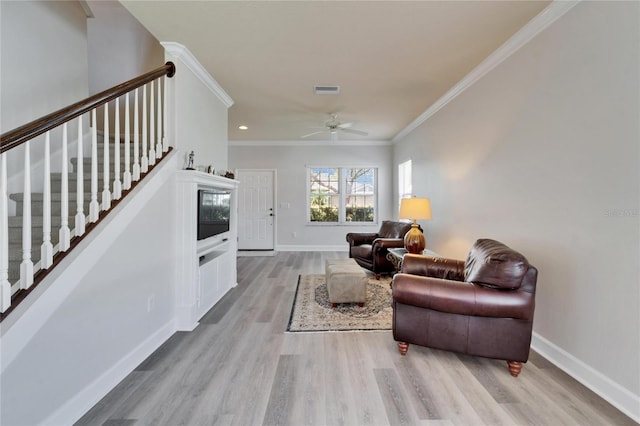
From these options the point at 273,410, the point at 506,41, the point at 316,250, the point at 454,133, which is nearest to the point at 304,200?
the point at 316,250

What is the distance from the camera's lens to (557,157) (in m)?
2.03

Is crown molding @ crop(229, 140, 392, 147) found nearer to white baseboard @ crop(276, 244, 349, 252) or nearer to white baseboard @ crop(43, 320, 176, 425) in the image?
white baseboard @ crop(276, 244, 349, 252)

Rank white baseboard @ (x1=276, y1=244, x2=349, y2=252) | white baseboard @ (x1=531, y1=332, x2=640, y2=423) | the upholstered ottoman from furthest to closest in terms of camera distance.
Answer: white baseboard @ (x1=276, y1=244, x2=349, y2=252), the upholstered ottoman, white baseboard @ (x1=531, y1=332, x2=640, y2=423)

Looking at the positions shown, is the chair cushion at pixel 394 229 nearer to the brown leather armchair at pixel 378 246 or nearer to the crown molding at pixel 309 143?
the brown leather armchair at pixel 378 246

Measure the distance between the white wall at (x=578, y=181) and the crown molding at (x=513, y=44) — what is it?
54 millimetres

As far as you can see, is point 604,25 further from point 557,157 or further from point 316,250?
point 316,250

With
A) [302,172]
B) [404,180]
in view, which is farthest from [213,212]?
[404,180]

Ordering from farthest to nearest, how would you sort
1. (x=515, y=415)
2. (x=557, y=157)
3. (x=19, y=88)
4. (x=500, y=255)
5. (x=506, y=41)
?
1. (x=506, y=41)
2. (x=19, y=88)
3. (x=557, y=157)
4. (x=500, y=255)
5. (x=515, y=415)

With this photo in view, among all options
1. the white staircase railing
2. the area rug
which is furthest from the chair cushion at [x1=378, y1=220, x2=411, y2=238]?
the white staircase railing

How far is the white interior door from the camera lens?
664cm

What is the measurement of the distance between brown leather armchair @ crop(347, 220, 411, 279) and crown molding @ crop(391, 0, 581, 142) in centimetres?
208

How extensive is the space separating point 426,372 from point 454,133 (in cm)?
295

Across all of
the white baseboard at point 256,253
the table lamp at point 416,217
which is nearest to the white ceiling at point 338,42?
the table lamp at point 416,217

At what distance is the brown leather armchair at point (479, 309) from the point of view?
1859 millimetres
